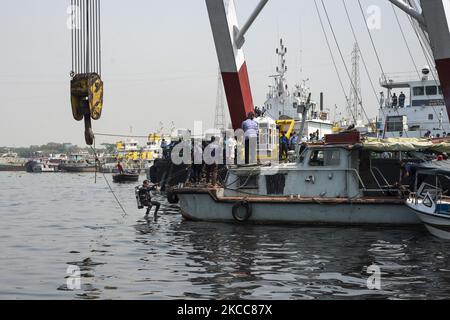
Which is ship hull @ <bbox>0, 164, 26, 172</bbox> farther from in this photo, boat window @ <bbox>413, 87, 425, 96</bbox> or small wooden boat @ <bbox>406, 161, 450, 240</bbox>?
small wooden boat @ <bbox>406, 161, 450, 240</bbox>

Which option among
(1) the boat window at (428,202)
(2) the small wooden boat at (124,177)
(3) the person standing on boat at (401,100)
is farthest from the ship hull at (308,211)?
(2) the small wooden boat at (124,177)

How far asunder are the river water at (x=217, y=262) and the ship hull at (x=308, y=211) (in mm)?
325

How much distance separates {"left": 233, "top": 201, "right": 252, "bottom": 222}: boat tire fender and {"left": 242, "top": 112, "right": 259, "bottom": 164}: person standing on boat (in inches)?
79.3

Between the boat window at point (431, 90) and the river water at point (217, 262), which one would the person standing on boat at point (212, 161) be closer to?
the river water at point (217, 262)

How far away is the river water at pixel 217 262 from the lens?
11.1 metres

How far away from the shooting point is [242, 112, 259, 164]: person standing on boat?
21.1 m

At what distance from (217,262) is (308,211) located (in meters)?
5.96

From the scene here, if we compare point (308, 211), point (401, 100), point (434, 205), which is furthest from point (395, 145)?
point (401, 100)

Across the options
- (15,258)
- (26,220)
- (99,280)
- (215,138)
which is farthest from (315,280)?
(26,220)

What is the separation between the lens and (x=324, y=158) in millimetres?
19547
